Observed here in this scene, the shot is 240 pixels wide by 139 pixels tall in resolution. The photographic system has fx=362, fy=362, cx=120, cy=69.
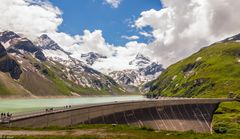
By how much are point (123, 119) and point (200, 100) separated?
79321 millimetres

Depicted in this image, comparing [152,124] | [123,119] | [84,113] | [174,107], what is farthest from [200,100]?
[84,113]

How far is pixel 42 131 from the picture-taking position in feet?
187

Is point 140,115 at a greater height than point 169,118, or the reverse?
point 140,115

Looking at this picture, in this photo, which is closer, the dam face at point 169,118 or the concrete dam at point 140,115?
the concrete dam at point 140,115

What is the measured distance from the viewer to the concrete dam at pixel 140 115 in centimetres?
7188

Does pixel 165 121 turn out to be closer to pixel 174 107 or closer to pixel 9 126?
pixel 174 107

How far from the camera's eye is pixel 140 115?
119625mm

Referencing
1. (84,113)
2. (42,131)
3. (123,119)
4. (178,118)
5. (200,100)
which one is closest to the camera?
(42,131)

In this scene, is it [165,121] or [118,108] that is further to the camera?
[165,121]

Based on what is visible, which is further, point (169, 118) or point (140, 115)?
point (169, 118)

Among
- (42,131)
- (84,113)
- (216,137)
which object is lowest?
(216,137)

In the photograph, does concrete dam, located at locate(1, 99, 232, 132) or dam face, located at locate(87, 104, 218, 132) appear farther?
dam face, located at locate(87, 104, 218, 132)

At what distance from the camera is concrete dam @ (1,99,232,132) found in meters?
71.9

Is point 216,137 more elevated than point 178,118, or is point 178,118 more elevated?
point 178,118
